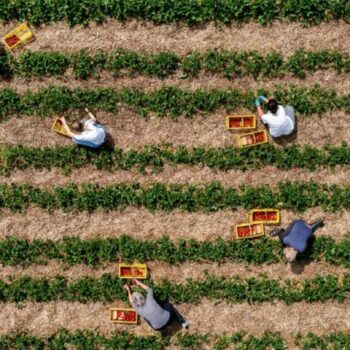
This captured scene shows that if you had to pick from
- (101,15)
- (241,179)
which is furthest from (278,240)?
(101,15)

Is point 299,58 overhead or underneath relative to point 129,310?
overhead

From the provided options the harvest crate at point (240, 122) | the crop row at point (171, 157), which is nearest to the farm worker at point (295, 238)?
the crop row at point (171, 157)

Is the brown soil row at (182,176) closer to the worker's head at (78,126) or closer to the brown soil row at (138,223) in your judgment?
the brown soil row at (138,223)

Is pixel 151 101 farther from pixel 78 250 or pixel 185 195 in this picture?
pixel 78 250

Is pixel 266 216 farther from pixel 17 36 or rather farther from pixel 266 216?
pixel 17 36

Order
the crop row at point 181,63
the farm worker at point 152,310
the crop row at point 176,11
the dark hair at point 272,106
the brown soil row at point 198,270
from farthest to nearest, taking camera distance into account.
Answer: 1. the brown soil row at point 198,270
2. the crop row at point 181,63
3. the crop row at point 176,11
4. the farm worker at point 152,310
5. the dark hair at point 272,106

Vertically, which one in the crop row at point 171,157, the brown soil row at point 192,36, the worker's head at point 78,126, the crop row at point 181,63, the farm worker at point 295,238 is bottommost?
the farm worker at point 295,238

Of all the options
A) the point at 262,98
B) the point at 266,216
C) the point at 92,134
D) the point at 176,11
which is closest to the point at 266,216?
the point at 266,216

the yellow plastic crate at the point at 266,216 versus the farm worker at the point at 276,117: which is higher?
the farm worker at the point at 276,117
